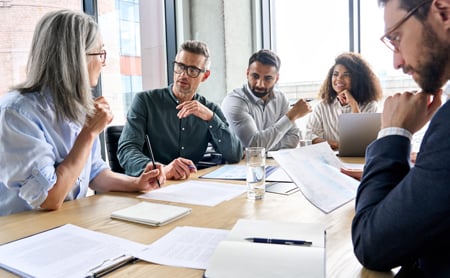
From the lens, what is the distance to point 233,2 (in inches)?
135

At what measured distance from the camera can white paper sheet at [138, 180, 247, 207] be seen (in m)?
1.11

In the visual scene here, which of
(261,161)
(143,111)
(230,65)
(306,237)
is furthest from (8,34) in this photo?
(306,237)

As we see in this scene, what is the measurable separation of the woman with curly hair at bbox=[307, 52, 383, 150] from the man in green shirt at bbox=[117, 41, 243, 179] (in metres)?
0.87

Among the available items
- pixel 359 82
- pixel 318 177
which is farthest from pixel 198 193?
pixel 359 82

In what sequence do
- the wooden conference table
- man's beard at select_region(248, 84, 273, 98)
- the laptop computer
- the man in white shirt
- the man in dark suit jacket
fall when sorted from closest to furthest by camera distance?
the man in dark suit jacket
the wooden conference table
the laptop computer
the man in white shirt
man's beard at select_region(248, 84, 273, 98)

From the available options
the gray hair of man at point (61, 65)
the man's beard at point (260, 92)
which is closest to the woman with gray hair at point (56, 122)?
the gray hair of man at point (61, 65)

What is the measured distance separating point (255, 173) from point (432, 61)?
616mm

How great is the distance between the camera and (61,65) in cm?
117

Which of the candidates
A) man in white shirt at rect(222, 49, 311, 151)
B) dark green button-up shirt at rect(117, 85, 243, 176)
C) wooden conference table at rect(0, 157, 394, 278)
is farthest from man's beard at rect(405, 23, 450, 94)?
man in white shirt at rect(222, 49, 311, 151)

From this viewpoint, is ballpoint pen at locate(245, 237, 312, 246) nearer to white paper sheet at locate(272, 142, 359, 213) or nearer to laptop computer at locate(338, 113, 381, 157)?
white paper sheet at locate(272, 142, 359, 213)

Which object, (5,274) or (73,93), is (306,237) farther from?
(73,93)

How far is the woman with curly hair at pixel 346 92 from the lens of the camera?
2604 mm

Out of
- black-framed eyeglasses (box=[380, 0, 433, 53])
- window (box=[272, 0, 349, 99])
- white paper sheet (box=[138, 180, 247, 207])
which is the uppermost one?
window (box=[272, 0, 349, 99])

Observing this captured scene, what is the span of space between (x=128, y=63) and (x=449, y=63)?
9.90 ft
